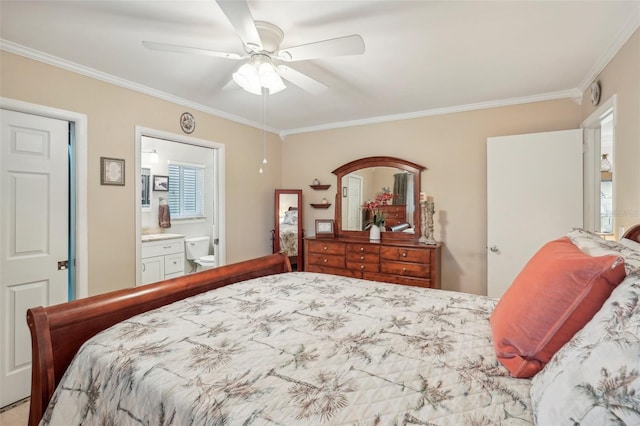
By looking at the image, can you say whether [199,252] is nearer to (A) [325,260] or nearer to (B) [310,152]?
(A) [325,260]

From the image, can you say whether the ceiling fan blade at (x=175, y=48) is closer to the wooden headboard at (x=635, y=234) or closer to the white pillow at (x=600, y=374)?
the white pillow at (x=600, y=374)

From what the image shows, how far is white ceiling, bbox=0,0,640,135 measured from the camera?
1745 millimetres

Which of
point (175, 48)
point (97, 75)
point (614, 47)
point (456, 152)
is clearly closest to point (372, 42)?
point (175, 48)

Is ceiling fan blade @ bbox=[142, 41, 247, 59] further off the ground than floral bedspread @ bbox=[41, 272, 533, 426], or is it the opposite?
ceiling fan blade @ bbox=[142, 41, 247, 59]

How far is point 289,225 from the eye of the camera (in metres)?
4.43

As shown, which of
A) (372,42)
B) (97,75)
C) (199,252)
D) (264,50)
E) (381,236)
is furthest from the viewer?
(199,252)

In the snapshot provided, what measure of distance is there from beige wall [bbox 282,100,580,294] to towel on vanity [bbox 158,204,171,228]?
123 inches

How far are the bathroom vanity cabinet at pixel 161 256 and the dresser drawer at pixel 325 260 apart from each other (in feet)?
6.60

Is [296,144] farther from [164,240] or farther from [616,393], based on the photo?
[616,393]

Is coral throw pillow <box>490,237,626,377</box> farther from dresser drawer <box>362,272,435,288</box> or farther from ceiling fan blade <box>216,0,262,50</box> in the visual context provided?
dresser drawer <box>362,272,435,288</box>

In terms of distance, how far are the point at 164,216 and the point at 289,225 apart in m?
1.93

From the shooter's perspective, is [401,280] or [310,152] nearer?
[401,280]

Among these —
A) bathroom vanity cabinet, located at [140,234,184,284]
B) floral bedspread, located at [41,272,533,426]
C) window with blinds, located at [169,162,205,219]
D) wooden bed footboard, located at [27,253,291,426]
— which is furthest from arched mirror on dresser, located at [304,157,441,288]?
window with blinds, located at [169,162,205,219]

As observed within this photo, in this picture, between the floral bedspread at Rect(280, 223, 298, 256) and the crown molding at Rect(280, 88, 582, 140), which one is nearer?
the crown molding at Rect(280, 88, 582, 140)
